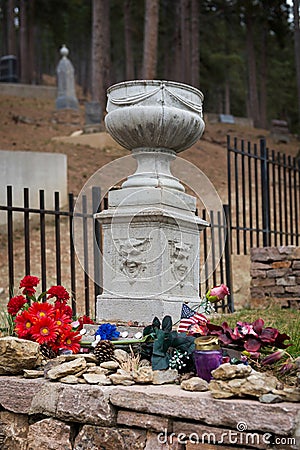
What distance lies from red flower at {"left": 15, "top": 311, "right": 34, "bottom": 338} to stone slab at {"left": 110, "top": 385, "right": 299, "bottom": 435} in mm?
981

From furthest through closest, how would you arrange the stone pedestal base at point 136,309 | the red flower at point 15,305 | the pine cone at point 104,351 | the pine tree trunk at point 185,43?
the pine tree trunk at point 185,43, the stone pedestal base at point 136,309, the red flower at point 15,305, the pine cone at point 104,351

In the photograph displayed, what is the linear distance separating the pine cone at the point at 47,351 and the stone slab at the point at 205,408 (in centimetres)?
86

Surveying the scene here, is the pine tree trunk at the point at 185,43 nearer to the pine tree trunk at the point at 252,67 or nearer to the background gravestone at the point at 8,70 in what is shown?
the pine tree trunk at the point at 252,67

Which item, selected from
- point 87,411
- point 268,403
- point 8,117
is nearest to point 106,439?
point 87,411

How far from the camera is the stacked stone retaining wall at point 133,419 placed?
2.62 m

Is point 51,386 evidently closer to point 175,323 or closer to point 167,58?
point 175,323

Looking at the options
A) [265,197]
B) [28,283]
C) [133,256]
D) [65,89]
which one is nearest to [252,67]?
[65,89]

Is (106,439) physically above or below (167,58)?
below

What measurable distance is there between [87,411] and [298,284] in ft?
16.4

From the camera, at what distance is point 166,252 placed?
177 inches

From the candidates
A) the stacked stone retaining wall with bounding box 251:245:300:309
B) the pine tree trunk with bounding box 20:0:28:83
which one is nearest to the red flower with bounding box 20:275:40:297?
the stacked stone retaining wall with bounding box 251:245:300:309

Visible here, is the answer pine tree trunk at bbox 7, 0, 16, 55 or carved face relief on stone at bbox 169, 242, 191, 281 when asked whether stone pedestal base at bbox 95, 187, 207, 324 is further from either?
pine tree trunk at bbox 7, 0, 16, 55

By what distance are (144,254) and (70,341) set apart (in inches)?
38.5

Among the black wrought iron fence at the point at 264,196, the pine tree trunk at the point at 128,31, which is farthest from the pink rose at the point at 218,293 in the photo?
the pine tree trunk at the point at 128,31
